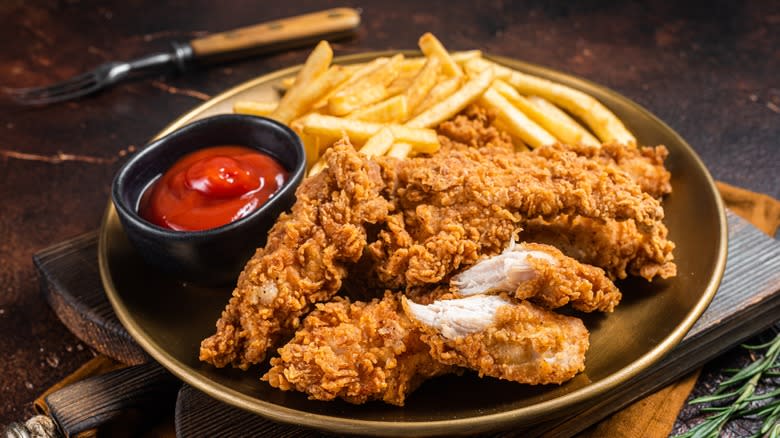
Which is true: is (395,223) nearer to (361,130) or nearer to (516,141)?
(361,130)

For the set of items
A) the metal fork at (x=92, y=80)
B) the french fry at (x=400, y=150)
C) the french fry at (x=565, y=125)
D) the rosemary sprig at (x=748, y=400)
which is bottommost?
the rosemary sprig at (x=748, y=400)

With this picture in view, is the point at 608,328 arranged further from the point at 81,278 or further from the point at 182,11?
the point at 182,11

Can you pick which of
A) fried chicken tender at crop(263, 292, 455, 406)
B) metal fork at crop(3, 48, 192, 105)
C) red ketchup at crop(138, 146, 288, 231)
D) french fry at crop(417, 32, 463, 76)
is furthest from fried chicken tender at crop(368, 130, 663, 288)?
metal fork at crop(3, 48, 192, 105)

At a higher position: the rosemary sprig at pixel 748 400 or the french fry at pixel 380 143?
the french fry at pixel 380 143

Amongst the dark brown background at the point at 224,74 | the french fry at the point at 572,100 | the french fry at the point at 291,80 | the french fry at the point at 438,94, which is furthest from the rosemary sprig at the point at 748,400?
the french fry at the point at 291,80

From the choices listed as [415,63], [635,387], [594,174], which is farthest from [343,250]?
[415,63]

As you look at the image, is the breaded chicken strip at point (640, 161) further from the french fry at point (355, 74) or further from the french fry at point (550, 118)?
the french fry at point (355, 74)

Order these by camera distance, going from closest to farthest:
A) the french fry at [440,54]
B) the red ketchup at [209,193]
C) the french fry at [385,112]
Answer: the red ketchup at [209,193] < the french fry at [385,112] < the french fry at [440,54]

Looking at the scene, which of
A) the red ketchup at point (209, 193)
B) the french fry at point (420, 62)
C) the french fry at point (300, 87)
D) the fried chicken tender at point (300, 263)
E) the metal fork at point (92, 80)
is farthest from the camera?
the metal fork at point (92, 80)
